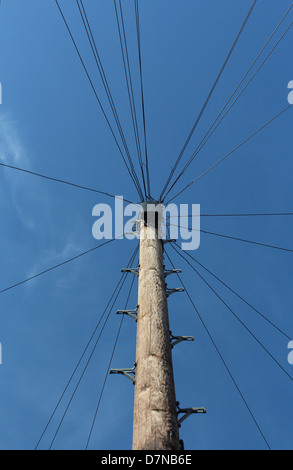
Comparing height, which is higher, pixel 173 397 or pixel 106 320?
pixel 106 320

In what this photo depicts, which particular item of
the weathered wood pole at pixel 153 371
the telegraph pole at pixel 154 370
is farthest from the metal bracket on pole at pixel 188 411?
the weathered wood pole at pixel 153 371

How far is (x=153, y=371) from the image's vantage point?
328 cm

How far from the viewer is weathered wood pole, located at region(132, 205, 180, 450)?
2.80 metres

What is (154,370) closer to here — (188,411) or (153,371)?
(153,371)

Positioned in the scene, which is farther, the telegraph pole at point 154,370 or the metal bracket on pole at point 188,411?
the metal bracket on pole at point 188,411

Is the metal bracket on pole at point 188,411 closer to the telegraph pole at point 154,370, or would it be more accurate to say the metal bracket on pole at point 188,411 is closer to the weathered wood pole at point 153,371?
the telegraph pole at point 154,370

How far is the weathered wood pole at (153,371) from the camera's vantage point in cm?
280

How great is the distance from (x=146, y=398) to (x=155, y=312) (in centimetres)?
108

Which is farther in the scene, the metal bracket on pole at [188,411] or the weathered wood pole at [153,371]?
the metal bracket on pole at [188,411]

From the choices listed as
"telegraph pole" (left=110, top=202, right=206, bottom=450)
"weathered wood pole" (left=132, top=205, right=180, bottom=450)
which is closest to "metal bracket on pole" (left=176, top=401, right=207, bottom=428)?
"telegraph pole" (left=110, top=202, right=206, bottom=450)
